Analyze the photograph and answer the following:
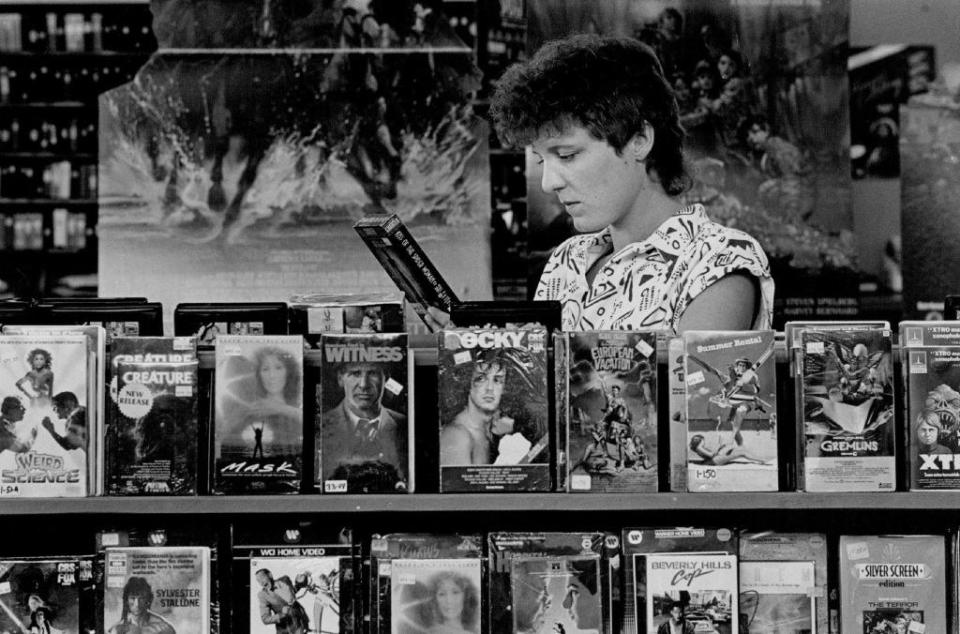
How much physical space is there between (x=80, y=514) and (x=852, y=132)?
4.89 metres

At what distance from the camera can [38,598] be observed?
2023 millimetres

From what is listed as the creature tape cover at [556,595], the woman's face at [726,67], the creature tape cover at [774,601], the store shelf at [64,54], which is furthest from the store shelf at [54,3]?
the creature tape cover at [774,601]

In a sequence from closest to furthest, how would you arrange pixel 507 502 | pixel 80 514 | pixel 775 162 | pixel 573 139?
pixel 507 502 < pixel 80 514 < pixel 573 139 < pixel 775 162

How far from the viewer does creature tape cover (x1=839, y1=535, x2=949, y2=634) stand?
2033 mm

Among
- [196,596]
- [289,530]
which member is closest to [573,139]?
[289,530]

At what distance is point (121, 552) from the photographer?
205 centimetres

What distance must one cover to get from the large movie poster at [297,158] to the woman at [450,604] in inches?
161

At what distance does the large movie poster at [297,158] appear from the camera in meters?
6.10

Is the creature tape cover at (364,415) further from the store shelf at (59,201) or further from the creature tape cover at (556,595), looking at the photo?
the store shelf at (59,201)

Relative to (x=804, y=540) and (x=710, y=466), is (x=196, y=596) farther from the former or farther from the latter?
(x=804, y=540)

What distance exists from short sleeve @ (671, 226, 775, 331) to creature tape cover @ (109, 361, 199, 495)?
3.17 ft

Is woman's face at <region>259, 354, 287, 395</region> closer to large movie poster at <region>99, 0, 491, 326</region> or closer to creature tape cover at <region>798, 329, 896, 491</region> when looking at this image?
creature tape cover at <region>798, 329, 896, 491</region>

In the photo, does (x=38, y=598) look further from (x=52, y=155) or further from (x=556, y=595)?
(x=52, y=155)

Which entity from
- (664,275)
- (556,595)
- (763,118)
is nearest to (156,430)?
(556,595)
